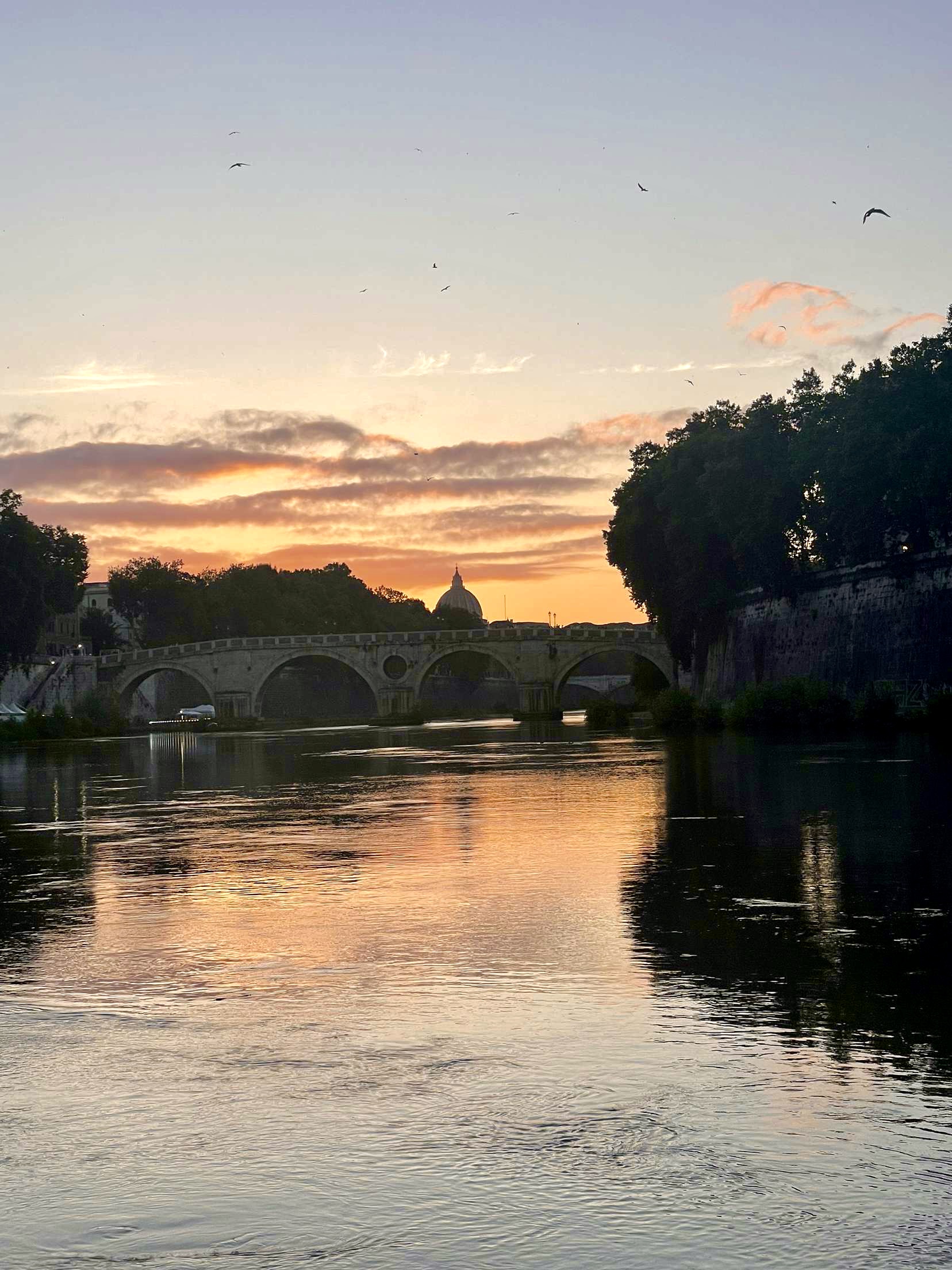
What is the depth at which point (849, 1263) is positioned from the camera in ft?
17.6

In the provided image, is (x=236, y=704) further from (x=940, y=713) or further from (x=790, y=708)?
(x=940, y=713)

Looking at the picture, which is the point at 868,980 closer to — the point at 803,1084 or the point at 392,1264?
the point at 803,1084

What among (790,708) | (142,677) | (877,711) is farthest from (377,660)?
(877,711)

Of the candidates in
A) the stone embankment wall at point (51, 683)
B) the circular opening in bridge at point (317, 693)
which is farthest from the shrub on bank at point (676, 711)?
the circular opening in bridge at point (317, 693)

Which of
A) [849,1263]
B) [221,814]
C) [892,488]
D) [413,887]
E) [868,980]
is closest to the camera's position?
[849,1263]

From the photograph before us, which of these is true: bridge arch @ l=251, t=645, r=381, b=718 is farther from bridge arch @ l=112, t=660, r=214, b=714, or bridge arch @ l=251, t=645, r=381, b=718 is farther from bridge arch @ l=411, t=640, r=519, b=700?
bridge arch @ l=112, t=660, r=214, b=714

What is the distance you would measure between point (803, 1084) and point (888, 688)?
5146 centimetres

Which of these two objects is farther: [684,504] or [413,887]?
[684,504]

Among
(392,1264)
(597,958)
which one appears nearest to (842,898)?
(597,958)

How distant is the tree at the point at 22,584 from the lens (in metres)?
93.8

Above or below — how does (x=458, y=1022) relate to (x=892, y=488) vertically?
below

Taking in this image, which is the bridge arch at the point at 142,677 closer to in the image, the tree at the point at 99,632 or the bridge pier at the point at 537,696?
the bridge pier at the point at 537,696

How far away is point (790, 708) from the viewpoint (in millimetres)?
60844

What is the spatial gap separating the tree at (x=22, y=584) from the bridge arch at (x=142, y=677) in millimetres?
23238
